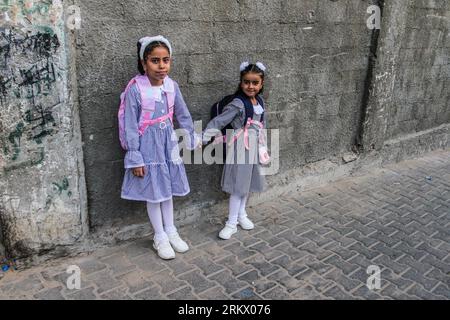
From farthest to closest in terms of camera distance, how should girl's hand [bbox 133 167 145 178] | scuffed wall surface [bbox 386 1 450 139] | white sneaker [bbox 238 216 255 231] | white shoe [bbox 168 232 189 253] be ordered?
scuffed wall surface [bbox 386 1 450 139] < white sneaker [bbox 238 216 255 231] < white shoe [bbox 168 232 189 253] < girl's hand [bbox 133 167 145 178]

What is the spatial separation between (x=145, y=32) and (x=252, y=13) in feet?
3.58

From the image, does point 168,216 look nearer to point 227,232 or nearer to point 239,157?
point 227,232

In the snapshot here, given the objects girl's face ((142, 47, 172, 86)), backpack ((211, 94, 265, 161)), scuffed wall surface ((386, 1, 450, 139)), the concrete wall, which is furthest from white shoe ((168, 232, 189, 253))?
scuffed wall surface ((386, 1, 450, 139))

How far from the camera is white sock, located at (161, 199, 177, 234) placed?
135 inches

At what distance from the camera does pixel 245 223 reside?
12.8 feet

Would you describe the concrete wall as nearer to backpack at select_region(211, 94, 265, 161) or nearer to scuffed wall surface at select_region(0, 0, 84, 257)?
scuffed wall surface at select_region(0, 0, 84, 257)

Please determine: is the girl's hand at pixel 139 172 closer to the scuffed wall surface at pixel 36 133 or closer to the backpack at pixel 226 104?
the scuffed wall surface at pixel 36 133

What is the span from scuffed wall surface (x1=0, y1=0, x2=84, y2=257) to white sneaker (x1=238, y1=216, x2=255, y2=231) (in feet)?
4.82

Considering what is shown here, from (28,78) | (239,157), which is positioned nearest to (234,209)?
(239,157)

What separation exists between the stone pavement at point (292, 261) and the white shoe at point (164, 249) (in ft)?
0.17

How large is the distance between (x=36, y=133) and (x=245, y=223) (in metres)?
1.97

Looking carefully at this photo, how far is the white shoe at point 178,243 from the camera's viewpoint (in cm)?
345
